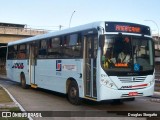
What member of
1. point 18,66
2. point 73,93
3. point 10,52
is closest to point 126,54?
point 73,93

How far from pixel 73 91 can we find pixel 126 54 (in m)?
2.88

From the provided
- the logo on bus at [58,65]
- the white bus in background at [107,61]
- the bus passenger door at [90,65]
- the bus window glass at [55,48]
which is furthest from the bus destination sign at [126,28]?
the logo on bus at [58,65]

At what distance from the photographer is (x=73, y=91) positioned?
1370 cm

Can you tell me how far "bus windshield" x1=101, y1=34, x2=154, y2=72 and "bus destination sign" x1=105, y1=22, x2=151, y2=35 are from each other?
0.79 ft

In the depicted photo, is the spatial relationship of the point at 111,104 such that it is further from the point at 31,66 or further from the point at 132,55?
the point at 31,66

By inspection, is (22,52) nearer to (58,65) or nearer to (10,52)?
(10,52)

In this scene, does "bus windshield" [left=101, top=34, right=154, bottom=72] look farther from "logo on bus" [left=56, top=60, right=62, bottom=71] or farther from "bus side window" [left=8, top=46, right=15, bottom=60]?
"bus side window" [left=8, top=46, right=15, bottom=60]

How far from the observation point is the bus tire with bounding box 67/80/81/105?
43.9 feet

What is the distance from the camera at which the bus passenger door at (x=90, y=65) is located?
1221cm

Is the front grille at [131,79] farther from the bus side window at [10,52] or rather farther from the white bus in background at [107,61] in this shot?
the bus side window at [10,52]

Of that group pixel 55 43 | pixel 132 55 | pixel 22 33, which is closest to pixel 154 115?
pixel 132 55

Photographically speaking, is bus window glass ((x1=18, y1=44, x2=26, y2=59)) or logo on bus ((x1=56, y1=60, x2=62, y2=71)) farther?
bus window glass ((x1=18, y1=44, x2=26, y2=59))

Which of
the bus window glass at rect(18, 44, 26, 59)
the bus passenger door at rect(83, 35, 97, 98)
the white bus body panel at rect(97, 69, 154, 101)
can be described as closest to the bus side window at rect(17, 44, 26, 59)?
the bus window glass at rect(18, 44, 26, 59)

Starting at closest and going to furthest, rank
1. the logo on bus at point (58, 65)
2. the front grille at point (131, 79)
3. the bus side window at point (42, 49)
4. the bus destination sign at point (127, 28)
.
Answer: the front grille at point (131, 79), the bus destination sign at point (127, 28), the logo on bus at point (58, 65), the bus side window at point (42, 49)
